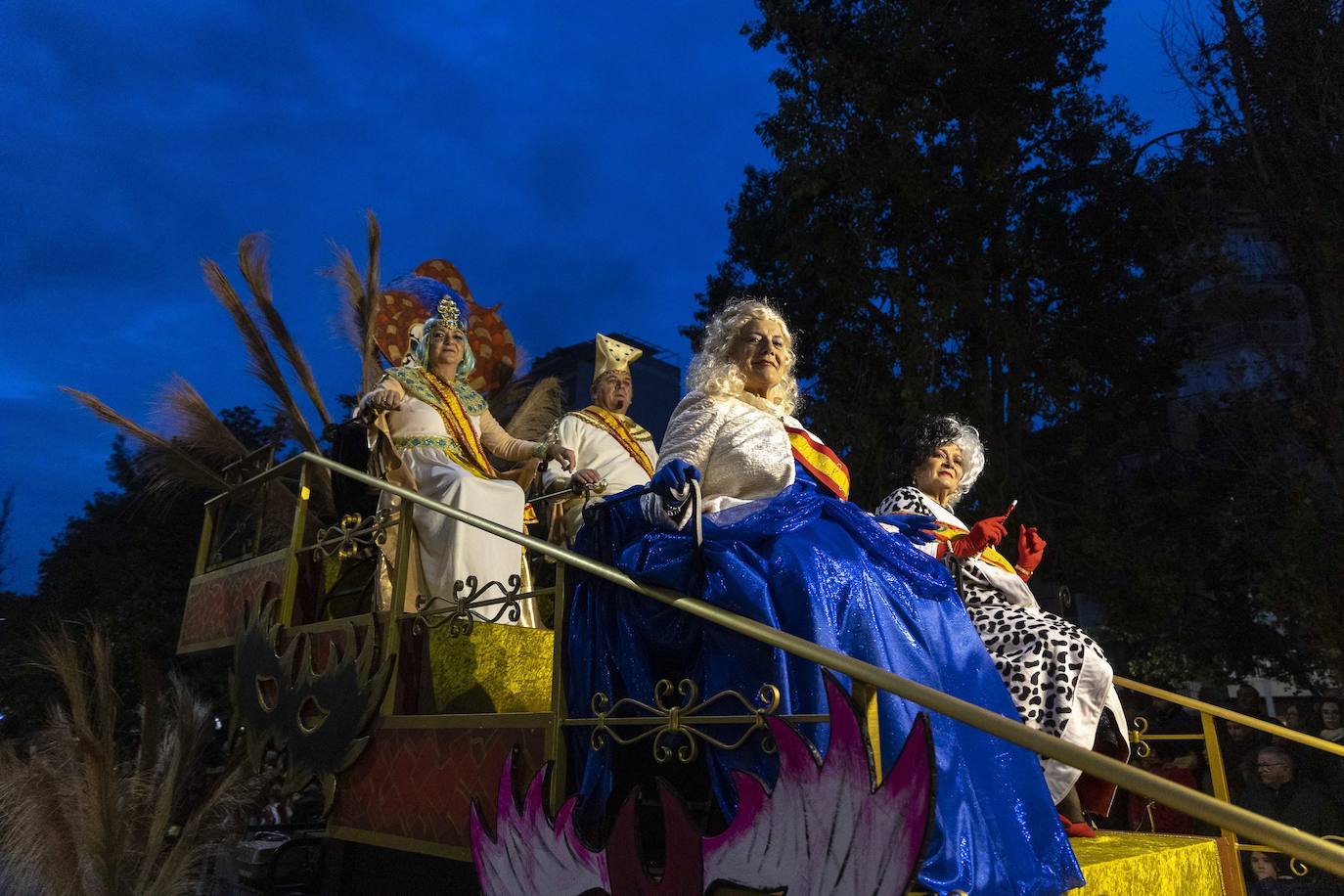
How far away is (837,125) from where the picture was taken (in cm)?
998

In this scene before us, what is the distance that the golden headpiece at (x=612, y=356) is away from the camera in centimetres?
556

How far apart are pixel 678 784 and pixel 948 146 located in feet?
28.3

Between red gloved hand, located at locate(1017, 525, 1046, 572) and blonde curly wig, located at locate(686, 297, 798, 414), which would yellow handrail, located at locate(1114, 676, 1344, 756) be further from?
blonde curly wig, located at locate(686, 297, 798, 414)

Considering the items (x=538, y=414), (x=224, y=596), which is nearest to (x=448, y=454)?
(x=224, y=596)

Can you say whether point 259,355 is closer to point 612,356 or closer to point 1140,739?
point 612,356

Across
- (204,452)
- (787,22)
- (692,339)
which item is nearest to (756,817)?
(204,452)

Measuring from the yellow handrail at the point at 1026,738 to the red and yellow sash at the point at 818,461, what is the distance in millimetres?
913

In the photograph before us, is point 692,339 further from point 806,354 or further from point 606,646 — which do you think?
point 606,646

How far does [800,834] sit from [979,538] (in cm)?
182

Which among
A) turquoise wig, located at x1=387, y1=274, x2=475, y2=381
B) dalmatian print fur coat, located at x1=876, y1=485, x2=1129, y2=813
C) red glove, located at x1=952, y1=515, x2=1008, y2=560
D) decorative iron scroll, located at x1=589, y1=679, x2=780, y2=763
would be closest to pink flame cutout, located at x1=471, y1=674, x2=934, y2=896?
decorative iron scroll, located at x1=589, y1=679, x2=780, y2=763

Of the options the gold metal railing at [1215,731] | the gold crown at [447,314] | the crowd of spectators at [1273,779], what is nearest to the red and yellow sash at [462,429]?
the gold crown at [447,314]

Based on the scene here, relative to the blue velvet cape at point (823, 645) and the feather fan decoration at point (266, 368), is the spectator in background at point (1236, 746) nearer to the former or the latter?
the blue velvet cape at point (823, 645)

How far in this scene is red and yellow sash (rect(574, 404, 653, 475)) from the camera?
527 cm

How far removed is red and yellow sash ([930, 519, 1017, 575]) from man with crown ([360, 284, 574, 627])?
170 cm
